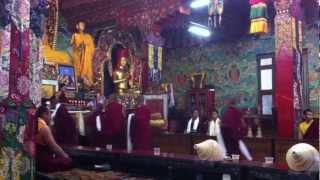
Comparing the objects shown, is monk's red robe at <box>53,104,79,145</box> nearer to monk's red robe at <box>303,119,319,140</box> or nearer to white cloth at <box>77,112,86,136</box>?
white cloth at <box>77,112,86,136</box>

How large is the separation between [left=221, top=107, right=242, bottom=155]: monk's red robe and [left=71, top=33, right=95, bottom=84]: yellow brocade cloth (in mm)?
7560

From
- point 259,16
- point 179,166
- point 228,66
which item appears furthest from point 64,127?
point 228,66

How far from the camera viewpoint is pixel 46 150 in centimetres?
480

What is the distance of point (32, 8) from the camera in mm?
4441

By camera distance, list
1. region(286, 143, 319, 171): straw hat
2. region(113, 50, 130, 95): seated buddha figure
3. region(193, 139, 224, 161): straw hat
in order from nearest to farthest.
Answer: region(286, 143, 319, 171): straw hat → region(193, 139, 224, 161): straw hat → region(113, 50, 130, 95): seated buddha figure

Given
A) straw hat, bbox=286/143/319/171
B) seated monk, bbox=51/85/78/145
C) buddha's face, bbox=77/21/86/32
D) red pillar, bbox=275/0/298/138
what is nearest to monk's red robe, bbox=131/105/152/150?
seated monk, bbox=51/85/78/145

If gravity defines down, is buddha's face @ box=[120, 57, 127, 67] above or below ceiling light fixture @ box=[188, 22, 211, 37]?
below

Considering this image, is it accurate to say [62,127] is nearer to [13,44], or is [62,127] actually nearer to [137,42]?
[13,44]

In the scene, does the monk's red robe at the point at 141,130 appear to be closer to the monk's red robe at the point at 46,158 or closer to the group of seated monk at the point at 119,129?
the group of seated monk at the point at 119,129

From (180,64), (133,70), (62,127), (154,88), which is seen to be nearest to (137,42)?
(133,70)

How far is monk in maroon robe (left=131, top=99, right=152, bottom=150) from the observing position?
8.08 meters

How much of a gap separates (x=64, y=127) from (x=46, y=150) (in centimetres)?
305

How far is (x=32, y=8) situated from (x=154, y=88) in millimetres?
6552

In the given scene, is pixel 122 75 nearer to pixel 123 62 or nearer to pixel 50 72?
pixel 123 62
